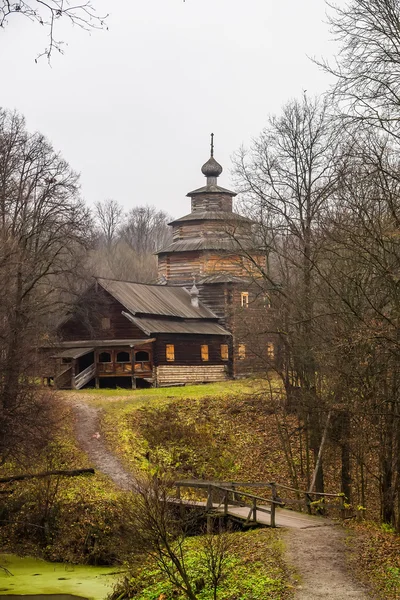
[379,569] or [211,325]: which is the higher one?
[211,325]

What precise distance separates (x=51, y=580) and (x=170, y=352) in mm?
27763

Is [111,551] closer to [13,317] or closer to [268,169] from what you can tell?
[13,317]

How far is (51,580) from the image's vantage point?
21.7 meters

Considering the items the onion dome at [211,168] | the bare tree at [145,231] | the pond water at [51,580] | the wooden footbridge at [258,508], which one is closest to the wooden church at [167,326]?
the onion dome at [211,168]

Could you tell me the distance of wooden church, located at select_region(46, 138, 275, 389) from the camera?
46.9 meters

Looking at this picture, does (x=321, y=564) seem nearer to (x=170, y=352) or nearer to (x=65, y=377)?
(x=65, y=377)

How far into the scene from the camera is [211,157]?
61531 millimetres

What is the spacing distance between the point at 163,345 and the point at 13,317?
1882 cm

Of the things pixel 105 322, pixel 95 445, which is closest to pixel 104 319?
pixel 105 322

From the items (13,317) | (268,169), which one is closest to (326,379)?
(268,169)

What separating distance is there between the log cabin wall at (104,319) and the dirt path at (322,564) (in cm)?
2753

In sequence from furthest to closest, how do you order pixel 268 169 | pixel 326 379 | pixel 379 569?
pixel 268 169 → pixel 326 379 → pixel 379 569

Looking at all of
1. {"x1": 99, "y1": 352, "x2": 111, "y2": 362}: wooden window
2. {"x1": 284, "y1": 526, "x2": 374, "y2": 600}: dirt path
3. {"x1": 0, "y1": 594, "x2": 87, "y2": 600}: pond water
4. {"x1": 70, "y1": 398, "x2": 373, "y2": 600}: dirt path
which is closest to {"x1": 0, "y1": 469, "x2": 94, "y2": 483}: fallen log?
{"x1": 70, "y1": 398, "x2": 373, "y2": 600}: dirt path

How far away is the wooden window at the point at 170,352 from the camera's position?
48.8 m
